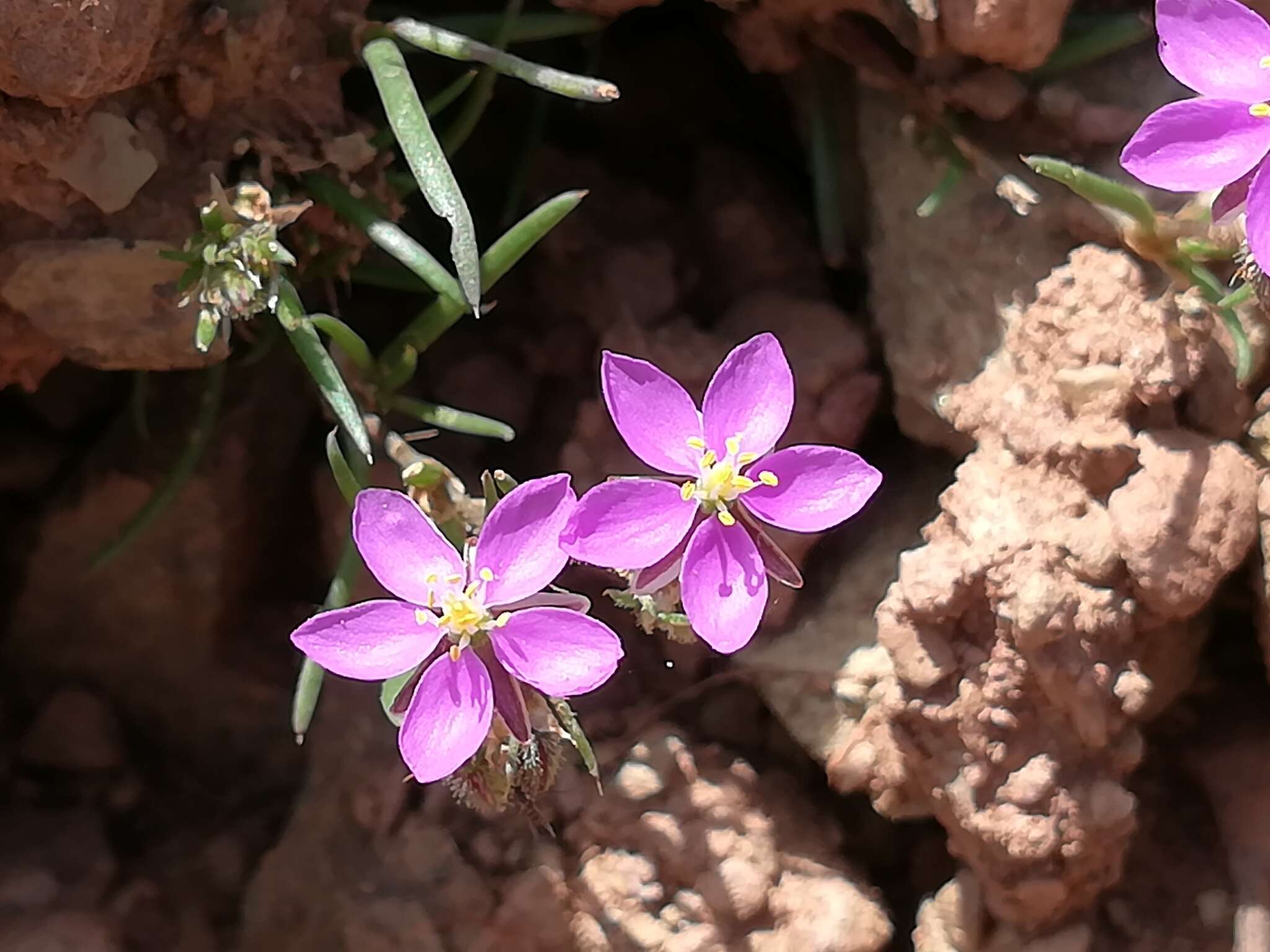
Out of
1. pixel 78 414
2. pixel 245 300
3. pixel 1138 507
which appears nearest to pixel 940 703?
pixel 1138 507

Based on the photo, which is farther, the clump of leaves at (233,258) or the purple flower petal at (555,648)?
the clump of leaves at (233,258)

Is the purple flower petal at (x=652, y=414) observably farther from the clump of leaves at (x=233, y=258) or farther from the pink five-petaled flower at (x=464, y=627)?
the clump of leaves at (x=233, y=258)

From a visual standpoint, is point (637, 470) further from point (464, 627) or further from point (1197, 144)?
point (1197, 144)

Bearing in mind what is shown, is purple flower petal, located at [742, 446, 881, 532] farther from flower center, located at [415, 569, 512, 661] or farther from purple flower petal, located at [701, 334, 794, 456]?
flower center, located at [415, 569, 512, 661]

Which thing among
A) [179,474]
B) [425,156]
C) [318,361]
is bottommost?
[179,474]

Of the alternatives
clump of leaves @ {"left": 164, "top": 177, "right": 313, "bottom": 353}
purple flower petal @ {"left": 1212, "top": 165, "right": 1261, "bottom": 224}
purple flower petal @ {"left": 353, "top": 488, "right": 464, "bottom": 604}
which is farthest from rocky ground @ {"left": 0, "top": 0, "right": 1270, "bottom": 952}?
purple flower petal @ {"left": 353, "top": 488, "right": 464, "bottom": 604}

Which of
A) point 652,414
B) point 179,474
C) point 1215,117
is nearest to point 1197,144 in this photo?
point 1215,117

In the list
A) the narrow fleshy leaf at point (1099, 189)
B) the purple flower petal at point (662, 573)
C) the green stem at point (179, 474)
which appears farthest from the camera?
the green stem at point (179, 474)

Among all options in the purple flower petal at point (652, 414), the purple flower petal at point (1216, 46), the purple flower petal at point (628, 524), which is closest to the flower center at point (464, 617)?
the purple flower petal at point (628, 524)
